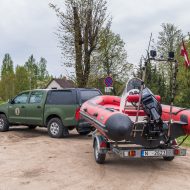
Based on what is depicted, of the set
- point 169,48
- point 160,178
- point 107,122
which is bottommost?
point 160,178

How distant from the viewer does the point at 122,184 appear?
8.14 meters

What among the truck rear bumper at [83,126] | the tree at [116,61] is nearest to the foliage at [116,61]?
the tree at [116,61]

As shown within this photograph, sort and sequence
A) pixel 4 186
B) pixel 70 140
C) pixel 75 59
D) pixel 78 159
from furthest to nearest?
pixel 75 59 → pixel 70 140 → pixel 78 159 → pixel 4 186

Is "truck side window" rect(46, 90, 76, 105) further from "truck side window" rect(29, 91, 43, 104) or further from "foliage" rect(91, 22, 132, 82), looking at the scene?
"foliage" rect(91, 22, 132, 82)

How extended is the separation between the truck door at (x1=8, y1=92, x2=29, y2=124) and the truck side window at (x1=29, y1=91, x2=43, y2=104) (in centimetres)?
32

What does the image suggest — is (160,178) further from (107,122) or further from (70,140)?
(70,140)

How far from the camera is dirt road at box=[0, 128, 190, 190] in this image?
809cm

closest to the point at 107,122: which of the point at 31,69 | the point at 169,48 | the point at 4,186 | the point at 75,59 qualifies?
the point at 4,186

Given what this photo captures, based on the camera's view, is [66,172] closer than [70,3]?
→ Yes

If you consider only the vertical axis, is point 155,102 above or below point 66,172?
above

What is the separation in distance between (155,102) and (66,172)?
8.47 feet

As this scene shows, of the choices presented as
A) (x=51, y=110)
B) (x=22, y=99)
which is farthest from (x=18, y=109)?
(x=51, y=110)

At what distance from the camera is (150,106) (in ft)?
31.8

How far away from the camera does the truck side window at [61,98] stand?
1520cm
